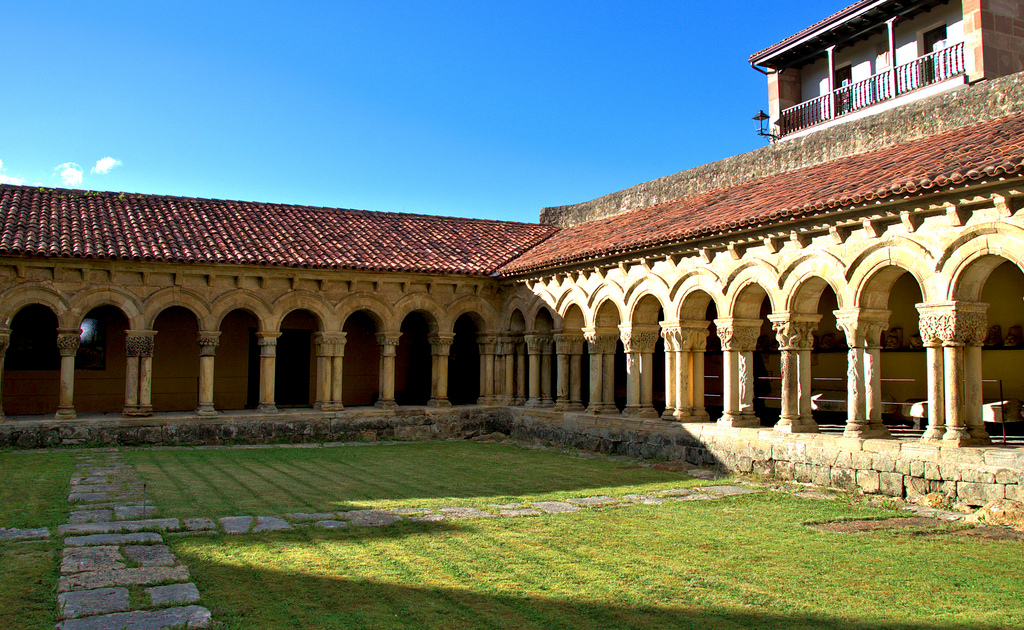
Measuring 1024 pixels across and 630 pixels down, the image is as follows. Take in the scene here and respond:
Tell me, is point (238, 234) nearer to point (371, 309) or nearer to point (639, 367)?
point (371, 309)

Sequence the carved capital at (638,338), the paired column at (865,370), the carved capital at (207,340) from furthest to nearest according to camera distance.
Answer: the carved capital at (207,340) → the carved capital at (638,338) → the paired column at (865,370)

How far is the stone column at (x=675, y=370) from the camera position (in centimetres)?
1341

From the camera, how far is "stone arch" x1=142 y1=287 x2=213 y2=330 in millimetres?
15617

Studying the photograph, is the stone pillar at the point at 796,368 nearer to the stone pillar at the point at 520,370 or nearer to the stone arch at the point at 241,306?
the stone pillar at the point at 520,370

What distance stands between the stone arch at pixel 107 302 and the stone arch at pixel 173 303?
15 cm

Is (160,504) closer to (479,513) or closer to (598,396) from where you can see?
(479,513)

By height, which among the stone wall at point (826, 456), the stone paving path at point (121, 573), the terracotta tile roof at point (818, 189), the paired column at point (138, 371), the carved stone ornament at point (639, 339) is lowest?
the stone paving path at point (121, 573)

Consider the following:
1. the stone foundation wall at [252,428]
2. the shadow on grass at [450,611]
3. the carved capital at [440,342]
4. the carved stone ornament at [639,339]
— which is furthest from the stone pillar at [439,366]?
the shadow on grass at [450,611]

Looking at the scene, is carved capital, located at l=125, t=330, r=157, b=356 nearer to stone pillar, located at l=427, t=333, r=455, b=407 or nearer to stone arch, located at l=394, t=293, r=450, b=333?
stone arch, located at l=394, t=293, r=450, b=333

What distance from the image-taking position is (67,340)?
49.2 ft

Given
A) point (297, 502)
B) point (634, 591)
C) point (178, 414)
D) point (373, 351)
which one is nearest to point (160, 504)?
point (297, 502)

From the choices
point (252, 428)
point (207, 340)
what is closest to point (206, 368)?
point (207, 340)

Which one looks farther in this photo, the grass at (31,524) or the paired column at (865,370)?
A: the paired column at (865,370)

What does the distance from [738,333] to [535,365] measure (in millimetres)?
6037
